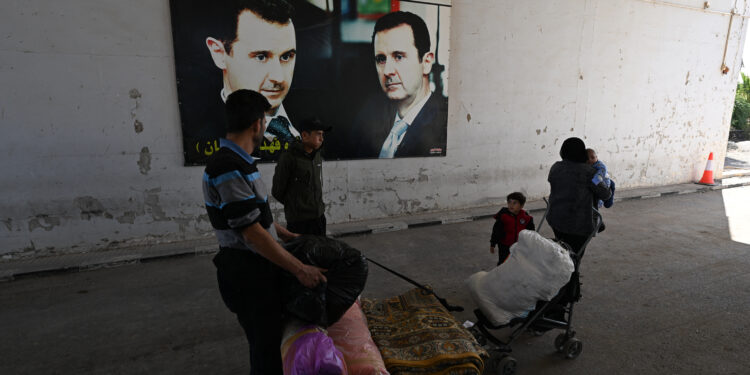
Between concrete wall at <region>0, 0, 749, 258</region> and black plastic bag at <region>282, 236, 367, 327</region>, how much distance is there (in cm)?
409

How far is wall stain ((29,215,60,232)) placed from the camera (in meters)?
4.88

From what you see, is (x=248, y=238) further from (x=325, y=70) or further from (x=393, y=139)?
(x=393, y=139)

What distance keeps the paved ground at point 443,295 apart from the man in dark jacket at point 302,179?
1123 mm

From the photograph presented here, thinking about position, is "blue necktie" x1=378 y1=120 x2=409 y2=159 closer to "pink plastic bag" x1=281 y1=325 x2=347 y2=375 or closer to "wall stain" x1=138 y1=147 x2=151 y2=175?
"wall stain" x1=138 y1=147 x2=151 y2=175

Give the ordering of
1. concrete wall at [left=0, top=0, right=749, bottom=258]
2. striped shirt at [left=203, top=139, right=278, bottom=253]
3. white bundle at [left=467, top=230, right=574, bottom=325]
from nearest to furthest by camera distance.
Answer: striped shirt at [left=203, top=139, right=278, bottom=253], white bundle at [left=467, top=230, right=574, bottom=325], concrete wall at [left=0, top=0, right=749, bottom=258]

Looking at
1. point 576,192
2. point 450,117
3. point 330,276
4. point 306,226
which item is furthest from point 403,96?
point 330,276

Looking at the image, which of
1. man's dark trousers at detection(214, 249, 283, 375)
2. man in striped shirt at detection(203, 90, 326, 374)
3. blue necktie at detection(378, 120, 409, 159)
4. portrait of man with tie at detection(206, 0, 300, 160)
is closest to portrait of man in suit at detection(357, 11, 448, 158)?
blue necktie at detection(378, 120, 409, 159)

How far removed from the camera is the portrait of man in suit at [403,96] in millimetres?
6371

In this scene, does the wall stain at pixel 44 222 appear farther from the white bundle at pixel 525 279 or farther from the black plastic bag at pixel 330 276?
the white bundle at pixel 525 279

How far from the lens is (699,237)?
20.3 feet

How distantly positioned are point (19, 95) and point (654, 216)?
10370 mm

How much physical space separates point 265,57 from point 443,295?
13.8 feet

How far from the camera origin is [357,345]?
91.1 inches

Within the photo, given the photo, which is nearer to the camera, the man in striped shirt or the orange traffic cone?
the man in striped shirt
